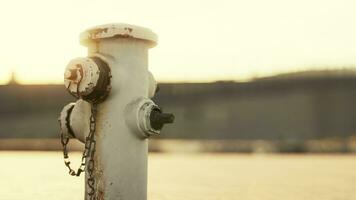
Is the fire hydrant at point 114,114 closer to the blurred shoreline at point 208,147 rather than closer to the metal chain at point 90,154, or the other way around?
the metal chain at point 90,154

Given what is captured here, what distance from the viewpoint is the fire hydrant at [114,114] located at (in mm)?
2682

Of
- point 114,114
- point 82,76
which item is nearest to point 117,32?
point 82,76

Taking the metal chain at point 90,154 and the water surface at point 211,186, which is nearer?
the metal chain at point 90,154

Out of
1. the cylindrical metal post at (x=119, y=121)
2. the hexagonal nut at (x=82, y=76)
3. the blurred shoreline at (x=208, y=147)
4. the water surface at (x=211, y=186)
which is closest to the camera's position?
the hexagonal nut at (x=82, y=76)

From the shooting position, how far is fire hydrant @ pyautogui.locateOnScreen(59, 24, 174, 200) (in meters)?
2.68

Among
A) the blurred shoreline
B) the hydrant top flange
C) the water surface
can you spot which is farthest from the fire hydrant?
the blurred shoreline

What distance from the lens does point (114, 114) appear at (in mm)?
2734

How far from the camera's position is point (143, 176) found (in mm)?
2826

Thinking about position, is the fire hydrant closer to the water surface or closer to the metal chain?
the metal chain

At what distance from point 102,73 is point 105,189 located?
2.12 ft

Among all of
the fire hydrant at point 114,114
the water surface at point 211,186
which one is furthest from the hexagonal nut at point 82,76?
the water surface at point 211,186

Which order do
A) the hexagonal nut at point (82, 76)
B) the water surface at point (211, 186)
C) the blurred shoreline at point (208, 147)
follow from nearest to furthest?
the hexagonal nut at point (82, 76)
the water surface at point (211, 186)
the blurred shoreline at point (208, 147)

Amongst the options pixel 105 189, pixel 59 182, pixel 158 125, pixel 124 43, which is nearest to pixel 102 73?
pixel 124 43

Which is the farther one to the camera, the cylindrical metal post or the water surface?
the water surface
